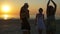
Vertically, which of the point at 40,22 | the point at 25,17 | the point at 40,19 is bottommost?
the point at 40,22

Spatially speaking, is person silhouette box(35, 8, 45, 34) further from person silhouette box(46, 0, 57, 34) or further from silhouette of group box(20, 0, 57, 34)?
person silhouette box(46, 0, 57, 34)

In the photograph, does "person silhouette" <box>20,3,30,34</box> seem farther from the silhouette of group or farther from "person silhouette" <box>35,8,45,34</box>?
"person silhouette" <box>35,8,45,34</box>

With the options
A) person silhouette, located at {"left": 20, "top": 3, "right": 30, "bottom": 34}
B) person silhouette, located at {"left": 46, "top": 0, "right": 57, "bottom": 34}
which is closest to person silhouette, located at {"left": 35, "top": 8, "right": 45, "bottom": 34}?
person silhouette, located at {"left": 46, "top": 0, "right": 57, "bottom": 34}

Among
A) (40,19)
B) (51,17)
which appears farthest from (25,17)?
(51,17)

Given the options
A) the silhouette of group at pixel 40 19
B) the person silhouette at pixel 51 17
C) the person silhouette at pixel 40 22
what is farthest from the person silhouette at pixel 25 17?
the person silhouette at pixel 51 17

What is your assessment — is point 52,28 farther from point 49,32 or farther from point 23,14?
point 23,14

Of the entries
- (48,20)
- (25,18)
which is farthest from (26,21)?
(48,20)

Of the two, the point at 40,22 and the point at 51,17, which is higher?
the point at 51,17

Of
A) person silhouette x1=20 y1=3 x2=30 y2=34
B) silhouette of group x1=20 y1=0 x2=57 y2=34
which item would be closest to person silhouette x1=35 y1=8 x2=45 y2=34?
silhouette of group x1=20 y1=0 x2=57 y2=34

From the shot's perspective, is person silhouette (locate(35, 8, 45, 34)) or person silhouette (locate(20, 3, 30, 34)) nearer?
person silhouette (locate(20, 3, 30, 34))

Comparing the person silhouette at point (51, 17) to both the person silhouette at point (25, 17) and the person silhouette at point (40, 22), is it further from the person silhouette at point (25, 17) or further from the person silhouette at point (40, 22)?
the person silhouette at point (25, 17)

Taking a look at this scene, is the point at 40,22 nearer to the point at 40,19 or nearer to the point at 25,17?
the point at 40,19

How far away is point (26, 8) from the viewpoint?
1362 centimetres

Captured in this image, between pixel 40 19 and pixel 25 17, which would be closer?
pixel 25 17
